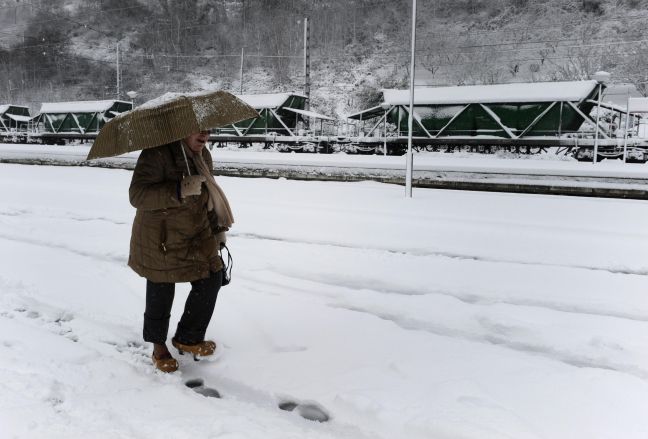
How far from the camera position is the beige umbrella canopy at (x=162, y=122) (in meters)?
2.64

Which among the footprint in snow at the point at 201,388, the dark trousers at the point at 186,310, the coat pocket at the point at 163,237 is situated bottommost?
the footprint in snow at the point at 201,388

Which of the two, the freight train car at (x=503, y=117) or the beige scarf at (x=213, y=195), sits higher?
the freight train car at (x=503, y=117)

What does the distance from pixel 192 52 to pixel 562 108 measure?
47.3 meters

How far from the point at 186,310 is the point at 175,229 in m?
0.63

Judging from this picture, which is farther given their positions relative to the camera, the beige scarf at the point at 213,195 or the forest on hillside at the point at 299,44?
the forest on hillside at the point at 299,44

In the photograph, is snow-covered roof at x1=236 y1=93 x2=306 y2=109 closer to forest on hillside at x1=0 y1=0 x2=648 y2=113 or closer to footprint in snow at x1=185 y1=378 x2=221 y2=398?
forest on hillside at x1=0 y1=0 x2=648 y2=113

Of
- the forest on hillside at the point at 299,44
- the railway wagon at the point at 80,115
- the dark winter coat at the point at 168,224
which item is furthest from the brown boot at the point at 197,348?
the forest on hillside at the point at 299,44

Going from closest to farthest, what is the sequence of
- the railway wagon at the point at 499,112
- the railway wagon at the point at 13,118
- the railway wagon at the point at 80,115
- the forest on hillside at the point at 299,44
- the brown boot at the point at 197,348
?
the brown boot at the point at 197,348
the railway wagon at the point at 499,112
the railway wagon at the point at 80,115
the railway wagon at the point at 13,118
the forest on hillside at the point at 299,44

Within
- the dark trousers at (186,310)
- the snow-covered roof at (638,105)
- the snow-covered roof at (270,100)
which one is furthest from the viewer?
the snow-covered roof at (270,100)

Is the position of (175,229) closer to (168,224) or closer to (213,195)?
(168,224)

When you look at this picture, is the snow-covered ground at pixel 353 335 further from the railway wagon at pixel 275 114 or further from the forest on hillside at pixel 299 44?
the forest on hillside at pixel 299 44

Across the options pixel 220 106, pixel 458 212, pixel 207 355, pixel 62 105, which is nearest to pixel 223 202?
pixel 220 106

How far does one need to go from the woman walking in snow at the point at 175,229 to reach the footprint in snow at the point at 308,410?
80 centimetres

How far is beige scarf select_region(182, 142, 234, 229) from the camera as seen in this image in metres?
2.96
